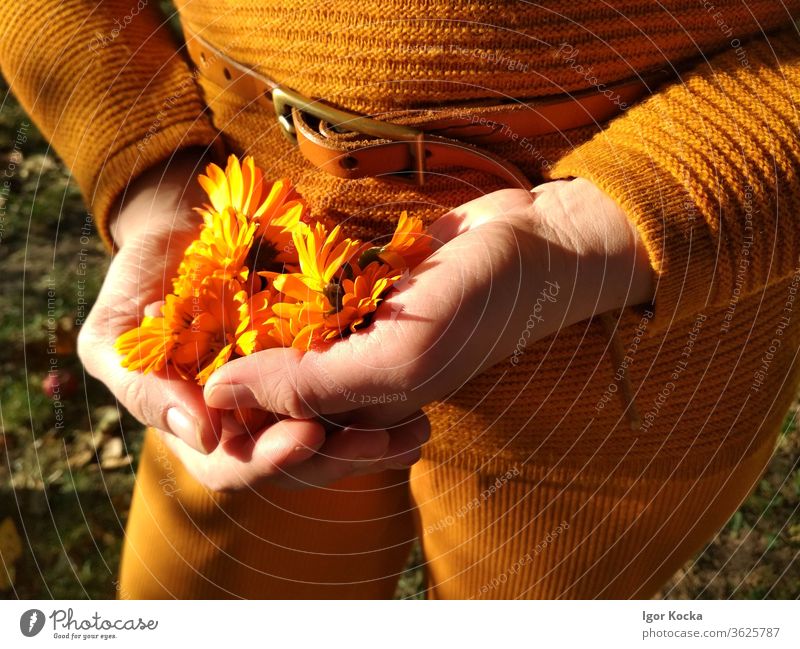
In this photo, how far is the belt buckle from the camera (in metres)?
0.54

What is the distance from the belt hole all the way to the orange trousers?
29 centimetres

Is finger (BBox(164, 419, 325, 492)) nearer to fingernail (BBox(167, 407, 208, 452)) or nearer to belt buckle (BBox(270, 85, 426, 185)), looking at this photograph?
fingernail (BBox(167, 407, 208, 452))

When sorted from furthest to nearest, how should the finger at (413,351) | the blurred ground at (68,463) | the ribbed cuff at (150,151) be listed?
the blurred ground at (68,463) → the ribbed cuff at (150,151) → the finger at (413,351)

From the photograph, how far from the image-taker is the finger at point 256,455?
21.3 inches

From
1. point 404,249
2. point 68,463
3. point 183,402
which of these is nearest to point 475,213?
point 404,249

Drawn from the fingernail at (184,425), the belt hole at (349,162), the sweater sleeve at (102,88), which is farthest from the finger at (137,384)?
the belt hole at (349,162)

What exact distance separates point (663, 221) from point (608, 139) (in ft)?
0.26

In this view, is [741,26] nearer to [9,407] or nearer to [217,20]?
[217,20]

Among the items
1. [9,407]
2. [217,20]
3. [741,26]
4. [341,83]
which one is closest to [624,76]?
[741,26]

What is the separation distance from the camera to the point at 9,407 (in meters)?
1.48

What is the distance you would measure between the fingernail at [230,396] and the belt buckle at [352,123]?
197mm

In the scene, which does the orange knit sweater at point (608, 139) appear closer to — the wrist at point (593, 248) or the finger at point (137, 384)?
the wrist at point (593, 248)

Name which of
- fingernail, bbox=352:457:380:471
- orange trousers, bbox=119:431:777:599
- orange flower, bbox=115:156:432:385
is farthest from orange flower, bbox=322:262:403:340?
orange trousers, bbox=119:431:777:599

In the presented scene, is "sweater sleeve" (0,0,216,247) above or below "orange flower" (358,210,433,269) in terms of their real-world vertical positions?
above
